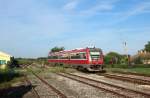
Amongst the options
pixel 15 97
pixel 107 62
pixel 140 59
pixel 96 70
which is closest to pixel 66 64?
pixel 96 70

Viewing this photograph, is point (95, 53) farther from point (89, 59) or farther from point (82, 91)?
point (82, 91)

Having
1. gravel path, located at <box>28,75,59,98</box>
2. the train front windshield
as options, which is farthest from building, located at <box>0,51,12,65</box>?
gravel path, located at <box>28,75,59,98</box>

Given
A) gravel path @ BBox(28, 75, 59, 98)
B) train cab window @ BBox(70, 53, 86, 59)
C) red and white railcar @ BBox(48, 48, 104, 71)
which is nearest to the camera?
gravel path @ BBox(28, 75, 59, 98)

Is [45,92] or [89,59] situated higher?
[89,59]

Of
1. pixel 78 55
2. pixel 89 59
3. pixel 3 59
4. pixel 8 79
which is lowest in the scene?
pixel 8 79

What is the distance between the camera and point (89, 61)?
113 feet

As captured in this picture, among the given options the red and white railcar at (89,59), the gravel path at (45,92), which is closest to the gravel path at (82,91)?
the gravel path at (45,92)

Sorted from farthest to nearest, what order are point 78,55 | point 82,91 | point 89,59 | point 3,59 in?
point 3,59 → point 78,55 → point 89,59 → point 82,91

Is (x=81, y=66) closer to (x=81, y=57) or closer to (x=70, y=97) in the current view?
(x=81, y=57)

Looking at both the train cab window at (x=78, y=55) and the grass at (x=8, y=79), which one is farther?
the train cab window at (x=78, y=55)

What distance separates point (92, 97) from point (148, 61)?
49.7 metres

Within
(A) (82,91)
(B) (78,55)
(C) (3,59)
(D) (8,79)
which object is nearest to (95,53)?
(B) (78,55)

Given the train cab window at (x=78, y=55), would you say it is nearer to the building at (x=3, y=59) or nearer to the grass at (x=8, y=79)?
the grass at (x=8, y=79)

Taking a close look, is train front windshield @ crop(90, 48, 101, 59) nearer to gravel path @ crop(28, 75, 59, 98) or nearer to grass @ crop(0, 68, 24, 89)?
grass @ crop(0, 68, 24, 89)
